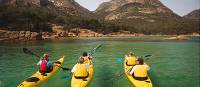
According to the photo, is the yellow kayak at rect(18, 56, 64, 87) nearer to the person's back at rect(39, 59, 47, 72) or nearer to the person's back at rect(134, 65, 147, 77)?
the person's back at rect(39, 59, 47, 72)

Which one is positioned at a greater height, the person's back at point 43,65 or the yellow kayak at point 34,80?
the person's back at point 43,65

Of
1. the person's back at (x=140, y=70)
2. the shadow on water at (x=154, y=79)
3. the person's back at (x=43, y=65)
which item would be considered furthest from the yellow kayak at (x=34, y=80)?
the shadow on water at (x=154, y=79)

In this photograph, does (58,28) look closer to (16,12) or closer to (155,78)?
(16,12)

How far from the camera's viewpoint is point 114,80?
61.7 feet

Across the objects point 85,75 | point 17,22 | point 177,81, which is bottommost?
point 177,81

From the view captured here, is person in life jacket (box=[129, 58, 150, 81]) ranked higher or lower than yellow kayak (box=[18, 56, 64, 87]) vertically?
higher

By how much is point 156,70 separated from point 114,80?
21.7ft

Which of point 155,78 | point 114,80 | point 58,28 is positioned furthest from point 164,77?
point 58,28

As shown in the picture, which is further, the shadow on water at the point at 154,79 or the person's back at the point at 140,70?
the shadow on water at the point at 154,79

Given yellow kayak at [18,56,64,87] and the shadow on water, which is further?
the shadow on water

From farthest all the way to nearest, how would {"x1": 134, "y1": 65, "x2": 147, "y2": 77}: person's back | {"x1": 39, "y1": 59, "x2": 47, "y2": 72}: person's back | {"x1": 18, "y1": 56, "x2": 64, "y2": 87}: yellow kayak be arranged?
{"x1": 39, "y1": 59, "x2": 47, "y2": 72}: person's back, {"x1": 18, "y1": 56, "x2": 64, "y2": 87}: yellow kayak, {"x1": 134, "y1": 65, "x2": 147, "y2": 77}: person's back

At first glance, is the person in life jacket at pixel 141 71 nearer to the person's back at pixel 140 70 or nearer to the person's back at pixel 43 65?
the person's back at pixel 140 70

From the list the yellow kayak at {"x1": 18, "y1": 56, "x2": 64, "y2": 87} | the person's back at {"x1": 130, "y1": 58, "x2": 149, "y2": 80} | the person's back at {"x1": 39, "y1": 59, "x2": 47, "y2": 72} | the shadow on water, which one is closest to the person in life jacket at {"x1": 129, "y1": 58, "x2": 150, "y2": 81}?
the person's back at {"x1": 130, "y1": 58, "x2": 149, "y2": 80}

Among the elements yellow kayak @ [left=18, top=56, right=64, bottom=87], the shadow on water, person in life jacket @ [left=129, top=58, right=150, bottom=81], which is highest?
person in life jacket @ [left=129, top=58, right=150, bottom=81]
